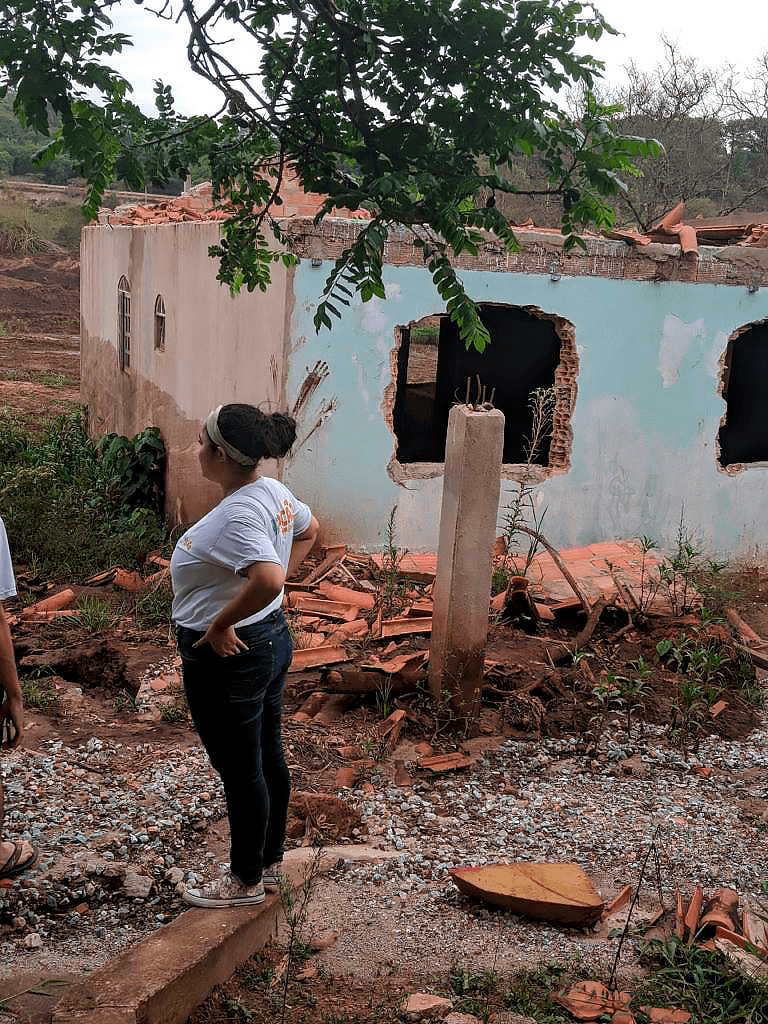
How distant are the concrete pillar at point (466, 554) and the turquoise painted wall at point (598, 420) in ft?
9.46

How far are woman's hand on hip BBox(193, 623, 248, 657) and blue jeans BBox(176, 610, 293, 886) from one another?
0.14 feet

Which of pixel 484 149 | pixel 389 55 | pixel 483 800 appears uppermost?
pixel 389 55

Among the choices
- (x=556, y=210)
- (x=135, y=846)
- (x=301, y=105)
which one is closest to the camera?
(x=301, y=105)

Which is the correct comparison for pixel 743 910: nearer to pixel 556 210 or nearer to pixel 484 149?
pixel 484 149

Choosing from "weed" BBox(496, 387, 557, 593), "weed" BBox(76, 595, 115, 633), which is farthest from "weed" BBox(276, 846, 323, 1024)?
"weed" BBox(496, 387, 557, 593)

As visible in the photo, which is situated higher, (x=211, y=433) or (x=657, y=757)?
(x=211, y=433)

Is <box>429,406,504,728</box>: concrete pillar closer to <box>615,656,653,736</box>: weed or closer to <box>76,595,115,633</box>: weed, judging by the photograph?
<box>615,656,653,736</box>: weed

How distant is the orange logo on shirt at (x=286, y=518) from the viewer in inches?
138

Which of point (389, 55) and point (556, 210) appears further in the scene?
point (556, 210)

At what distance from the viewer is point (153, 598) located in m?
8.11

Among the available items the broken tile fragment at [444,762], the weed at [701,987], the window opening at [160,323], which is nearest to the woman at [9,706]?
the broken tile fragment at [444,762]

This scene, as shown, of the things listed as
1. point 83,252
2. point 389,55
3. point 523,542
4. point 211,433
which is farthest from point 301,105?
point 83,252

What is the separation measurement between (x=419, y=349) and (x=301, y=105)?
19.9 metres

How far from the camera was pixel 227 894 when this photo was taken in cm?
364
